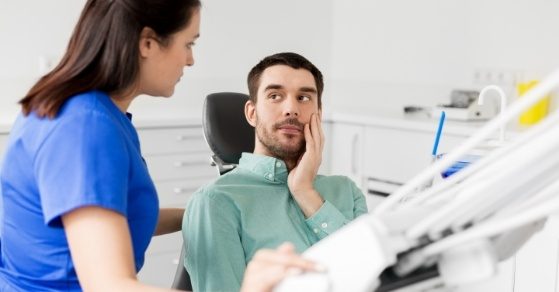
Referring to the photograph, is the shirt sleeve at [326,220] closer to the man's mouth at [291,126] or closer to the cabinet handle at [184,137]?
the man's mouth at [291,126]

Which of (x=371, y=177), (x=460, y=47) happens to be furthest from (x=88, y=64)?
(x=460, y=47)

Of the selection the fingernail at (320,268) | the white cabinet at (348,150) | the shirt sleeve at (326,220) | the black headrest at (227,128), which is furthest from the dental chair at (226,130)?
the white cabinet at (348,150)

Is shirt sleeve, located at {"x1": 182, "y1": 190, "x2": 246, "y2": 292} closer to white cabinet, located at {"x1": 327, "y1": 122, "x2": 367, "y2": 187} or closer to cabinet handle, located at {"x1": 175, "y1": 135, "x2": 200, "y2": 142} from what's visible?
cabinet handle, located at {"x1": 175, "y1": 135, "x2": 200, "y2": 142}

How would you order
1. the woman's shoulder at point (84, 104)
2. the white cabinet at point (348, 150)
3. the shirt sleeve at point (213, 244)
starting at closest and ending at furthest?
the woman's shoulder at point (84, 104)
the shirt sleeve at point (213, 244)
the white cabinet at point (348, 150)

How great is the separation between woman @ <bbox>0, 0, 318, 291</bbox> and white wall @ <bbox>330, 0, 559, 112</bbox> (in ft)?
8.93

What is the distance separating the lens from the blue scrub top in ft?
3.40

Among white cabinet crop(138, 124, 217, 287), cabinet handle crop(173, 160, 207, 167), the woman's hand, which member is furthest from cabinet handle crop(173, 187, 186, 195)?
the woman's hand

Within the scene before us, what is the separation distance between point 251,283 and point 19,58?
3197mm

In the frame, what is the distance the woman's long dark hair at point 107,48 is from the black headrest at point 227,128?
3.49 ft

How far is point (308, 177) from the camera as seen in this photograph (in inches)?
70.4

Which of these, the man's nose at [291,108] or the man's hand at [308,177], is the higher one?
the man's nose at [291,108]

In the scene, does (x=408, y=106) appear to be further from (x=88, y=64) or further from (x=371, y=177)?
(x=88, y=64)

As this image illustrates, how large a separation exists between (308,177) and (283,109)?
0.60 ft

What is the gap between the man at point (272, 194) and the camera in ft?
5.26
